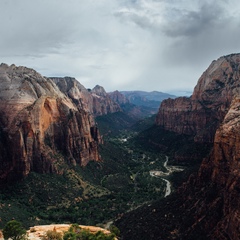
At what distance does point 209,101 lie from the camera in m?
178

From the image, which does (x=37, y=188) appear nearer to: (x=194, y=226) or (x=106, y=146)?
(x=194, y=226)

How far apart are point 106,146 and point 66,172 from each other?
56.7m

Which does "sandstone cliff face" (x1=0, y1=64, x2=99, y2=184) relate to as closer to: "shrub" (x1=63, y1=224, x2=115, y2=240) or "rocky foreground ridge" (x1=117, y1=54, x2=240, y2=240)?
"rocky foreground ridge" (x1=117, y1=54, x2=240, y2=240)

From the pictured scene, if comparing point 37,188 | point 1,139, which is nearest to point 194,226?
point 37,188

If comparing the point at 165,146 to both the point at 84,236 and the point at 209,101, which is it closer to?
the point at 209,101

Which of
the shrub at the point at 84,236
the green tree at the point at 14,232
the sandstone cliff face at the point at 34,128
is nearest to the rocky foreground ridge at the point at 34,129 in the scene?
the sandstone cliff face at the point at 34,128

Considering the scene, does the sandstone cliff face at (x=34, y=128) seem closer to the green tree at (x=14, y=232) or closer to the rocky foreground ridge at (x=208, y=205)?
the rocky foreground ridge at (x=208, y=205)

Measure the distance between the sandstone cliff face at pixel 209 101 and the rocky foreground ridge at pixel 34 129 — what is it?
66071 mm

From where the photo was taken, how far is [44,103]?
4294 inches

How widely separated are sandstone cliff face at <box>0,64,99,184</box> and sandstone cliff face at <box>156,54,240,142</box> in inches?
2603

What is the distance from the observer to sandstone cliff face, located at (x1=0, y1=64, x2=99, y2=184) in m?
97.6

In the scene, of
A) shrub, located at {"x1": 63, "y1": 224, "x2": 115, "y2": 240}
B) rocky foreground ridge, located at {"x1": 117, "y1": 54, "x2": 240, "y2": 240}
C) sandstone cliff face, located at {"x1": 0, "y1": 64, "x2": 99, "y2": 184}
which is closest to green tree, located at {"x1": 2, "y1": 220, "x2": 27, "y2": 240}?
shrub, located at {"x1": 63, "y1": 224, "x2": 115, "y2": 240}

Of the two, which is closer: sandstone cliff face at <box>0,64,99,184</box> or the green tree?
the green tree

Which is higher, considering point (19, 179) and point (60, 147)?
point (60, 147)
